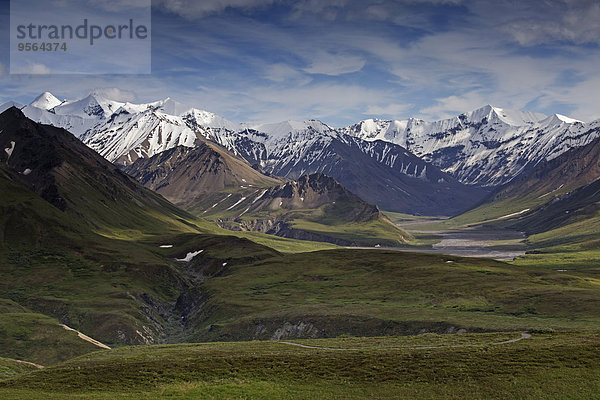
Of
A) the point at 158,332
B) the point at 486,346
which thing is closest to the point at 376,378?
Answer: the point at 486,346

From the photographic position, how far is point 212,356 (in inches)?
2874

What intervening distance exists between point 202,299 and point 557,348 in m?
140

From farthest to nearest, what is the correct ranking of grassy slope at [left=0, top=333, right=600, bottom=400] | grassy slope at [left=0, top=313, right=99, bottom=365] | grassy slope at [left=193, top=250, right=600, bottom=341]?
grassy slope at [left=193, top=250, right=600, bottom=341] < grassy slope at [left=0, top=313, right=99, bottom=365] < grassy slope at [left=0, top=333, right=600, bottom=400]

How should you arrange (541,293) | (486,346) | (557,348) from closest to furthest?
(557,348) → (486,346) → (541,293)

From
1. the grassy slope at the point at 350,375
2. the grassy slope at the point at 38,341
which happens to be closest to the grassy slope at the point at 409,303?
the grassy slope at the point at 38,341

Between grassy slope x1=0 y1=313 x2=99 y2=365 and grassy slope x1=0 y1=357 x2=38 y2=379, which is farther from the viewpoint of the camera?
grassy slope x1=0 y1=313 x2=99 y2=365

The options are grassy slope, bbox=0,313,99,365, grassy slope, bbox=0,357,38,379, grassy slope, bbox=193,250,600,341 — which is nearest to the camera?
grassy slope, bbox=0,357,38,379

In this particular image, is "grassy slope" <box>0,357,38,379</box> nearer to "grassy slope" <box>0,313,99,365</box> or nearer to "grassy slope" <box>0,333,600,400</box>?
"grassy slope" <box>0,333,600,400</box>

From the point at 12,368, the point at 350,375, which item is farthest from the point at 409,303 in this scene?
the point at 12,368

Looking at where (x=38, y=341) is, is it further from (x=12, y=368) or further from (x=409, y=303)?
(x=409, y=303)

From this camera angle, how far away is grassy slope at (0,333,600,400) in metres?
54.4

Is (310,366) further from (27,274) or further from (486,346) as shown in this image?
(27,274)

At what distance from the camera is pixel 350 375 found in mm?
60781

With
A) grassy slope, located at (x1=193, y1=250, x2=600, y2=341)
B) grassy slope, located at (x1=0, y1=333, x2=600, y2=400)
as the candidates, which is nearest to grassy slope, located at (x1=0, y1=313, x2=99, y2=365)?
grassy slope, located at (x1=193, y1=250, x2=600, y2=341)
